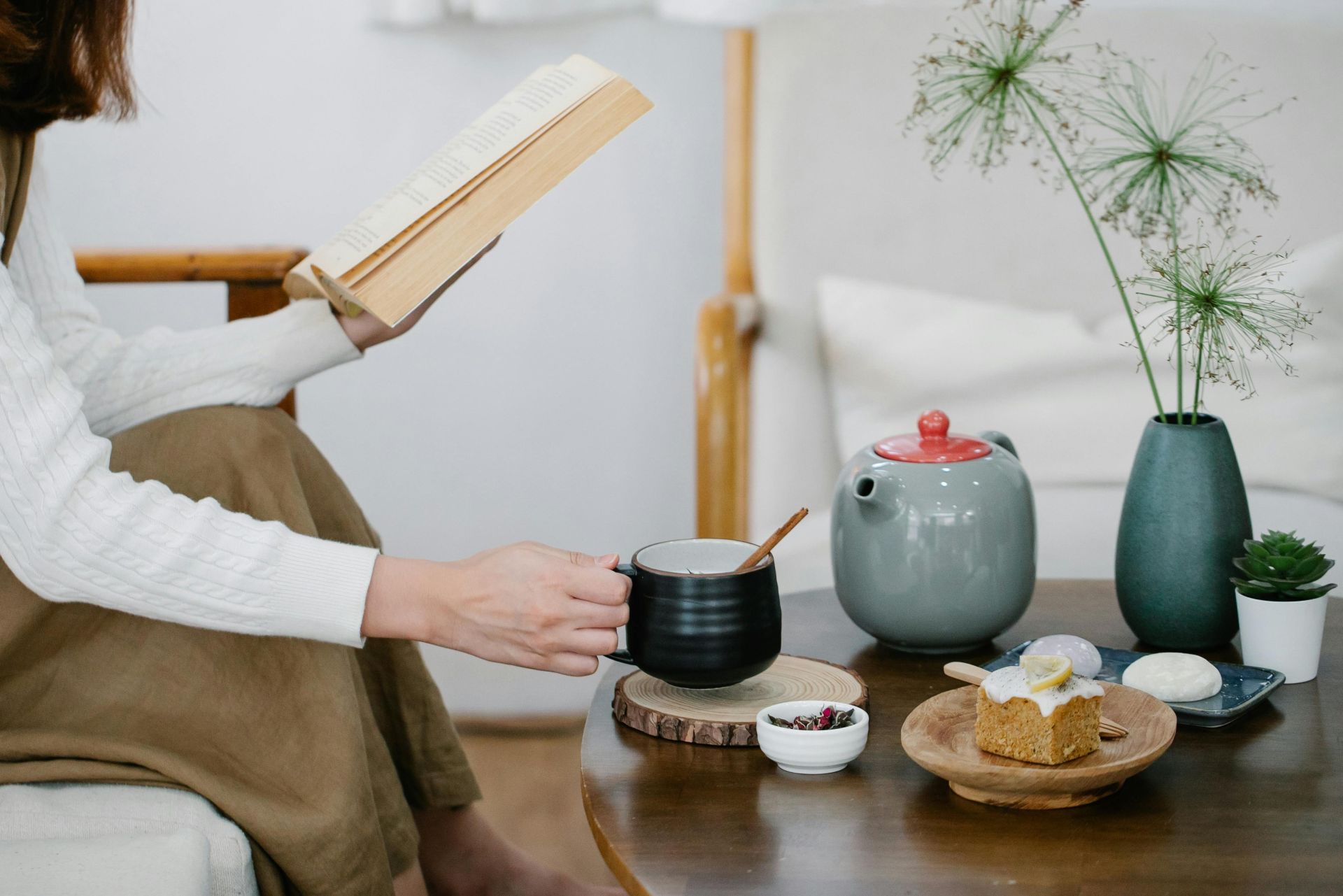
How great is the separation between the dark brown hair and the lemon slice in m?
0.80

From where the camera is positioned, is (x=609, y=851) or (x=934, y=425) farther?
(x=934, y=425)

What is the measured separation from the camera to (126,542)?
0.78m

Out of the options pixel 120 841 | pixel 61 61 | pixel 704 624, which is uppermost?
pixel 61 61

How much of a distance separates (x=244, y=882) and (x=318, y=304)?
1.60ft

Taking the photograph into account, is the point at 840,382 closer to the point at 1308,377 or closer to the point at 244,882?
the point at 1308,377

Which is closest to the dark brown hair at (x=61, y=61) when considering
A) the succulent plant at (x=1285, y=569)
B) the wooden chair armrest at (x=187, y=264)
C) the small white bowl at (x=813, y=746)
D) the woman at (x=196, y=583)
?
the woman at (x=196, y=583)

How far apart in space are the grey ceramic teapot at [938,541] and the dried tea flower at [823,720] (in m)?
0.16

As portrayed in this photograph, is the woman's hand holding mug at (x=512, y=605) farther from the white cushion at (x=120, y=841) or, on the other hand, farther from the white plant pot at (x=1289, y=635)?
the white plant pot at (x=1289, y=635)

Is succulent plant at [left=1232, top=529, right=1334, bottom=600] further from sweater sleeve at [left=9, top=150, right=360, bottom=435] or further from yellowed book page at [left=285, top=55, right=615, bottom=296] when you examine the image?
sweater sleeve at [left=9, top=150, right=360, bottom=435]

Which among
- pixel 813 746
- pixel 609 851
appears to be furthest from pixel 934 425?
A: pixel 609 851

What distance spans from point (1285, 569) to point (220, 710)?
0.70 meters

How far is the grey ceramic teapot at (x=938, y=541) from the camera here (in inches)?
35.1

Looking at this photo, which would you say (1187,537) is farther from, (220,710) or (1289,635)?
(220,710)

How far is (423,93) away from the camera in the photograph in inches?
71.5
